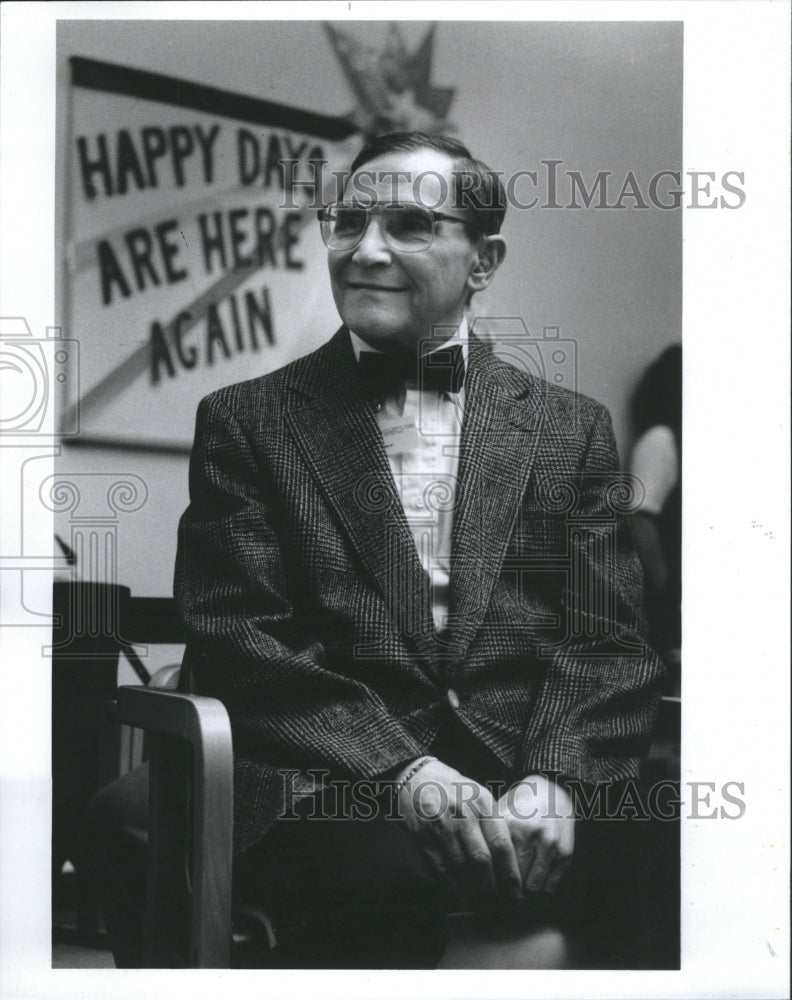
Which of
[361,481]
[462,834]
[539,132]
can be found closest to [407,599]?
[361,481]

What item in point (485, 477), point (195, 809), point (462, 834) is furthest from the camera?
point (485, 477)

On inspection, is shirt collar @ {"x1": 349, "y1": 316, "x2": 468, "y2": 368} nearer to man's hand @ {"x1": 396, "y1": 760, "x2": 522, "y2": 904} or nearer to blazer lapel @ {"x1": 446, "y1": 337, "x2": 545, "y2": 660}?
blazer lapel @ {"x1": 446, "y1": 337, "x2": 545, "y2": 660}

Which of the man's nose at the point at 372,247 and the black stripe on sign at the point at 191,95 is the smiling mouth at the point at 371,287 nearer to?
the man's nose at the point at 372,247

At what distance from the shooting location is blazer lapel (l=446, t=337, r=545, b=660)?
1570 millimetres

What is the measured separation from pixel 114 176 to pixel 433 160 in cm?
45

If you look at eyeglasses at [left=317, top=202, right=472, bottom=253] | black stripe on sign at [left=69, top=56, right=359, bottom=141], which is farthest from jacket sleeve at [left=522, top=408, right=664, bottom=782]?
black stripe on sign at [left=69, top=56, right=359, bottom=141]

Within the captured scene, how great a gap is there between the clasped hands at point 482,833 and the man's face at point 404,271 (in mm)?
587

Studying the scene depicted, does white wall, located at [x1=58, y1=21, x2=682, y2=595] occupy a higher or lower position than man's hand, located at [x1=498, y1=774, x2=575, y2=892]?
higher

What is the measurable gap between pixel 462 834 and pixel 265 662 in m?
0.33

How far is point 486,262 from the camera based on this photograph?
1.63 m

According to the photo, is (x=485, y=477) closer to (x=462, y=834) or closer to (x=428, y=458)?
(x=428, y=458)

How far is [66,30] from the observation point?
1.64 metres

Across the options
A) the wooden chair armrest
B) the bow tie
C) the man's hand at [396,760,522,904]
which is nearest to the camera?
the wooden chair armrest

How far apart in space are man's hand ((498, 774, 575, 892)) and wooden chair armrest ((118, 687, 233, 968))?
38 cm
